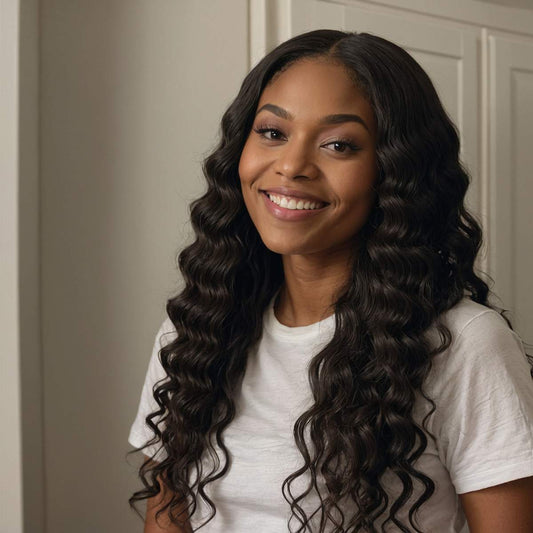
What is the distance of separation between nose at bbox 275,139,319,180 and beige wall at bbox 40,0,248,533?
2.41 ft

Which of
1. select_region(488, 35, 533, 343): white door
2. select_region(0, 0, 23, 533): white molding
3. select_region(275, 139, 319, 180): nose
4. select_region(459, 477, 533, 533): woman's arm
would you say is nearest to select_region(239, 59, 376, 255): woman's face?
select_region(275, 139, 319, 180): nose

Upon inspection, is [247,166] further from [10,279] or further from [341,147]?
[10,279]

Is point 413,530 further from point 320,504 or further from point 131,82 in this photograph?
point 131,82

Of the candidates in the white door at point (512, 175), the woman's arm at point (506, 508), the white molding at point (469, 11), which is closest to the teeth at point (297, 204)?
the woman's arm at point (506, 508)

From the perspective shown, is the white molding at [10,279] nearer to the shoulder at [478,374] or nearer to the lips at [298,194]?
the lips at [298,194]

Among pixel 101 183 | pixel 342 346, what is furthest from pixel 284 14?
pixel 342 346

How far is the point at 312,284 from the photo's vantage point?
4.81ft

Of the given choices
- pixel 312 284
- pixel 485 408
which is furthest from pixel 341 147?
pixel 485 408

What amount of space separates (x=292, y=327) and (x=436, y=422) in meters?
0.34

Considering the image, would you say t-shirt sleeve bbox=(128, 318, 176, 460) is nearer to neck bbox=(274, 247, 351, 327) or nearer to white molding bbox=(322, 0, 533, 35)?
neck bbox=(274, 247, 351, 327)

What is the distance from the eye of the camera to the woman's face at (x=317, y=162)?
131 centimetres

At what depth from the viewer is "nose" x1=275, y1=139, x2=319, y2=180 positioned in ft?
4.26

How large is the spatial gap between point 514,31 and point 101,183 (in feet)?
4.61

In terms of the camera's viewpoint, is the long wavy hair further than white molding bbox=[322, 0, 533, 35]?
No
